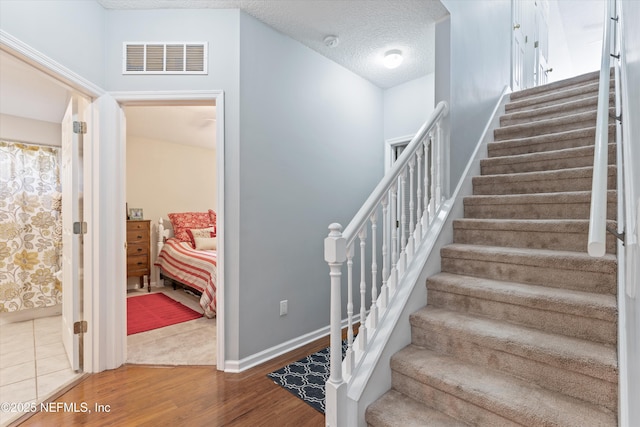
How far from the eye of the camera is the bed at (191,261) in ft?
11.7

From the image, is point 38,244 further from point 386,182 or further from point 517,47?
point 517,47

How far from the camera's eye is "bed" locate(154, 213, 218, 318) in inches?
141

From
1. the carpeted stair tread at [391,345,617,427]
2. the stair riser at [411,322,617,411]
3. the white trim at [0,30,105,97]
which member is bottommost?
the carpeted stair tread at [391,345,617,427]

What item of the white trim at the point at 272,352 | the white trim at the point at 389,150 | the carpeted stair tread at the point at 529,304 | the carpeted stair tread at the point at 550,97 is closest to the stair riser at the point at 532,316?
the carpeted stair tread at the point at 529,304

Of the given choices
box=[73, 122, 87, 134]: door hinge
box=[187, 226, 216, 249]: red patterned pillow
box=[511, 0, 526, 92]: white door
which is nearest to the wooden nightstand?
box=[187, 226, 216, 249]: red patterned pillow

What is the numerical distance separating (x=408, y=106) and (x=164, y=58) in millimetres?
2584

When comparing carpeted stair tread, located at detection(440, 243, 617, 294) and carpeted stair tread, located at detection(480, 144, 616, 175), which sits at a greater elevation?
carpeted stair tread, located at detection(480, 144, 616, 175)

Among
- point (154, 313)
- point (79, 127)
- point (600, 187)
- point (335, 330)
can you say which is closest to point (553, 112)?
point (600, 187)

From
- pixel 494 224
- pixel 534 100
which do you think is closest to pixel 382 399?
pixel 494 224

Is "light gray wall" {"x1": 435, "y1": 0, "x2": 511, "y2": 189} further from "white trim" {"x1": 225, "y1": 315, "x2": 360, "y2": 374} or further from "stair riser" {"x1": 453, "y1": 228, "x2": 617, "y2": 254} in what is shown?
"white trim" {"x1": 225, "y1": 315, "x2": 360, "y2": 374}

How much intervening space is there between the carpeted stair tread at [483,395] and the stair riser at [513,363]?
32mm

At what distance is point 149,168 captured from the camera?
5289 millimetres

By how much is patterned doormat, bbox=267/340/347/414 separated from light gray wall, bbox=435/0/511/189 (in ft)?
5.83

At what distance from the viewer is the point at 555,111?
285 cm
